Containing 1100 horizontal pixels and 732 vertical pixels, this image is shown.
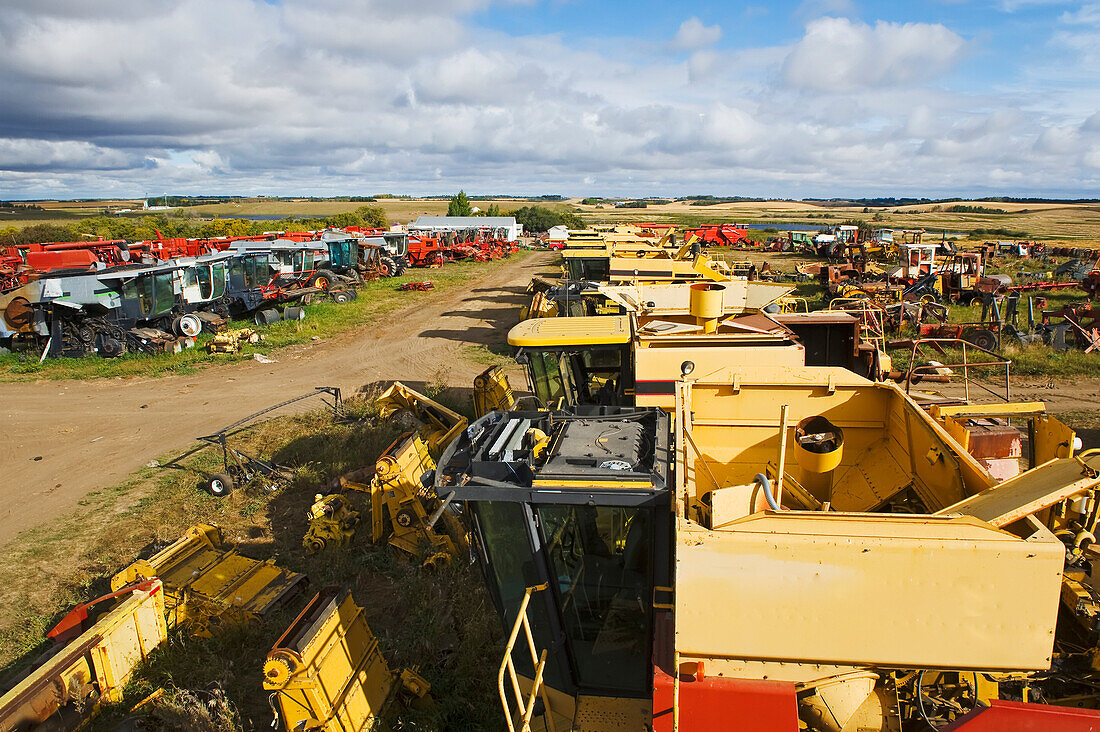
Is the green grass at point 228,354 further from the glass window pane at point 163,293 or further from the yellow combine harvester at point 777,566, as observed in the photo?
the yellow combine harvester at point 777,566

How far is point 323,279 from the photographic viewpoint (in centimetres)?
3073

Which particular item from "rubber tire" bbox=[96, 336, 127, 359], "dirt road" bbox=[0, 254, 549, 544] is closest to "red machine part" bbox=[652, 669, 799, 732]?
"dirt road" bbox=[0, 254, 549, 544]

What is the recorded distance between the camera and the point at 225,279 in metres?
24.8

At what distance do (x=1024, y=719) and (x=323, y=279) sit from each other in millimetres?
31612

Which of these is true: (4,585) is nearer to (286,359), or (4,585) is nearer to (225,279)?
(286,359)

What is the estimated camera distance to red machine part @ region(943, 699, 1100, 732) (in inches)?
118

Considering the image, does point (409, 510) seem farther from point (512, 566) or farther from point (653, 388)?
point (512, 566)

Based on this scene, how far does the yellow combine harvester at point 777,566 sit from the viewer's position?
319 centimetres

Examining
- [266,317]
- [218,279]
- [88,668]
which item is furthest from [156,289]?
[88,668]

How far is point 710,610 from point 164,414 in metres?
15.9

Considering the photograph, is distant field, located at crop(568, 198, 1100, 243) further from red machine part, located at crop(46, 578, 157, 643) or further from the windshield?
red machine part, located at crop(46, 578, 157, 643)

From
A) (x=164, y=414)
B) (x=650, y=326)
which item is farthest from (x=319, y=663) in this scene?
(x=164, y=414)

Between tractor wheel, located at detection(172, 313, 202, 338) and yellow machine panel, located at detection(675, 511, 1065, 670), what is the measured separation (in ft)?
75.1

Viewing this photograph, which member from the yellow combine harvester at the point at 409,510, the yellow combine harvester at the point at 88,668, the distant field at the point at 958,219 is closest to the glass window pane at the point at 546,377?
the yellow combine harvester at the point at 409,510
